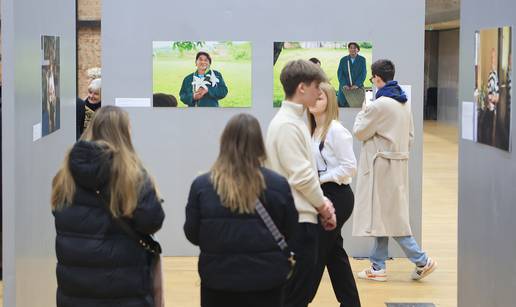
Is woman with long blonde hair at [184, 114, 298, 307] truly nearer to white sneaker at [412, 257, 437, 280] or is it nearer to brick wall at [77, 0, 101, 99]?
white sneaker at [412, 257, 437, 280]

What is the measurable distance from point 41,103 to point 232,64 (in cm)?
391

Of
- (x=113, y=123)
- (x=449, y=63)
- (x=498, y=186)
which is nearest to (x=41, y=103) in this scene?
(x=113, y=123)

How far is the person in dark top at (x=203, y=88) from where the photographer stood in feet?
33.6

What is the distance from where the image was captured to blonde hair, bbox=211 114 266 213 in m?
4.61

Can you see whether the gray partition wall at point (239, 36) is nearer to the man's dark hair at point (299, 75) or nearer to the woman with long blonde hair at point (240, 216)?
Result: the man's dark hair at point (299, 75)

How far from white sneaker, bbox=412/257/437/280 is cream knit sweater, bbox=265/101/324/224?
3.65 meters

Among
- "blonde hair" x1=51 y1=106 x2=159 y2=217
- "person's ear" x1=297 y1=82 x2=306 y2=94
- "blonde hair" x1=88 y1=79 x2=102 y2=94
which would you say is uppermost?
"blonde hair" x1=88 y1=79 x2=102 y2=94

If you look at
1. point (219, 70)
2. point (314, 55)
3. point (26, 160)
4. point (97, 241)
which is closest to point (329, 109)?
point (26, 160)

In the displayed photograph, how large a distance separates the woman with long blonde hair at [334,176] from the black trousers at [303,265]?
0.42 meters

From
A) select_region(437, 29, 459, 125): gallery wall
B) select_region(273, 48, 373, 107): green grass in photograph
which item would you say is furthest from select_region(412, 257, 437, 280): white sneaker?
select_region(437, 29, 459, 125): gallery wall

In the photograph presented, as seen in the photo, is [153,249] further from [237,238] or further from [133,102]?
[133,102]

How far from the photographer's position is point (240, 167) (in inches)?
183

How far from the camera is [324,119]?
712cm

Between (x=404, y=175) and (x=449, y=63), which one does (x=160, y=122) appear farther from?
(x=449, y=63)
